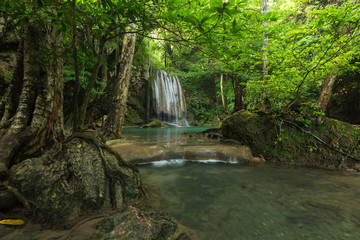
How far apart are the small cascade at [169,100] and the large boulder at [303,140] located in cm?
1384

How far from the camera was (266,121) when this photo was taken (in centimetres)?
538

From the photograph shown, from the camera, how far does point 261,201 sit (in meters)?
2.55

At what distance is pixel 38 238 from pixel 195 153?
3.84 meters

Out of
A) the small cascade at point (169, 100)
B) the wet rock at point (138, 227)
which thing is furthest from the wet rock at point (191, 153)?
the small cascade at point (169, 100)

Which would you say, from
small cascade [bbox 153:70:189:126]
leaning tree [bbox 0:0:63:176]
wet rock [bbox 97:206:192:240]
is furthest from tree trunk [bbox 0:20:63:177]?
small cascade [bbox 153:70:189:126]

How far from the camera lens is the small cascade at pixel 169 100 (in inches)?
735

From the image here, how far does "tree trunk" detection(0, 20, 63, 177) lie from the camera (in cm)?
213

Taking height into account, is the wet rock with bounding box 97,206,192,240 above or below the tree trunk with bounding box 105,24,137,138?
below

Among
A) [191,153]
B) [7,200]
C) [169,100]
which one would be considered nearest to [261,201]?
[191,153]

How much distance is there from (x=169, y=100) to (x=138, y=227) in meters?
18.1

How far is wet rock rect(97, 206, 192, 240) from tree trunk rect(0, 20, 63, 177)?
150cm

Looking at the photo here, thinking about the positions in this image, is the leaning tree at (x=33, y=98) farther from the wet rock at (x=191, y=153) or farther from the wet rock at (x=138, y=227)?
the wet rock at (x=191, y=153)

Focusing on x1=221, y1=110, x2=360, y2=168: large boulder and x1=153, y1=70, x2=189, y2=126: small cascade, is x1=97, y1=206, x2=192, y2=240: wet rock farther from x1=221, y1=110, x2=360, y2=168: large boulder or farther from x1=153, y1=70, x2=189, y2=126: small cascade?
x1=153, y1=70, x2=189, y2=126: small cascade

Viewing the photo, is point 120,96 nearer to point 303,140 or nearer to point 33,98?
point 33,98
